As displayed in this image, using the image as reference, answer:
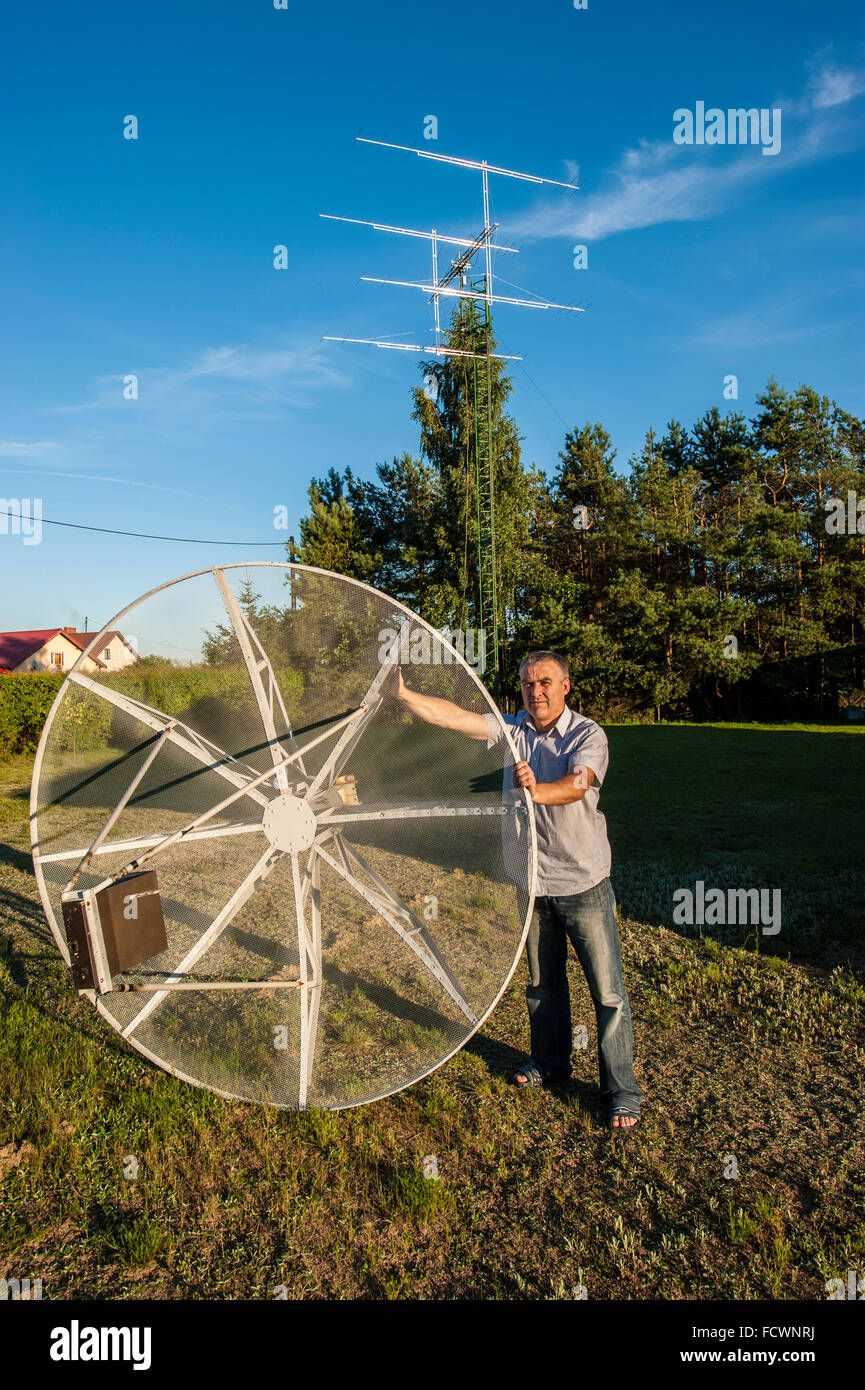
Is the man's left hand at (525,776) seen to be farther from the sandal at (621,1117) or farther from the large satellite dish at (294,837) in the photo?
the sandal at (621,1117)

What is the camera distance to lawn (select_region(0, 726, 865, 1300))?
8.45 feet

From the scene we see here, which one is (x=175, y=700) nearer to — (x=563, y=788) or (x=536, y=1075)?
(x=563, y=788)

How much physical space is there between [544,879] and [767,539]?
27381 mm

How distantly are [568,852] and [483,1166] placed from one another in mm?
1299

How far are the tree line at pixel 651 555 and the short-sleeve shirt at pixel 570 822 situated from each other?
2107cm

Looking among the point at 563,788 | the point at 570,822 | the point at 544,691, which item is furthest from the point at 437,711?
the point at 570,822

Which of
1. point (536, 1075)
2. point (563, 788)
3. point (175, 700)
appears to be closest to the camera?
point (563, 788)

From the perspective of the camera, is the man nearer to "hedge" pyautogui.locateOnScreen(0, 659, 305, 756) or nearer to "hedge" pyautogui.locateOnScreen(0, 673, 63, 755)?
"hedge" pyautogui.locateOnScreen(0, 659, 305, 756)

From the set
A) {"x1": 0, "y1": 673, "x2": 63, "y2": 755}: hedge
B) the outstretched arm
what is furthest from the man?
{"x1": 0, "y1": 673, "x2": 63, "y2": 755}: hedge

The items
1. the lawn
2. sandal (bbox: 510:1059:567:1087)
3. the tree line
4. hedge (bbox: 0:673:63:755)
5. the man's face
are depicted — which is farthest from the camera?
the tree line

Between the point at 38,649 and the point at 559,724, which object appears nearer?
the point at 559,724

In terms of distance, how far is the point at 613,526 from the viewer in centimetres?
2952

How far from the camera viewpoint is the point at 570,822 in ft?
11.2
